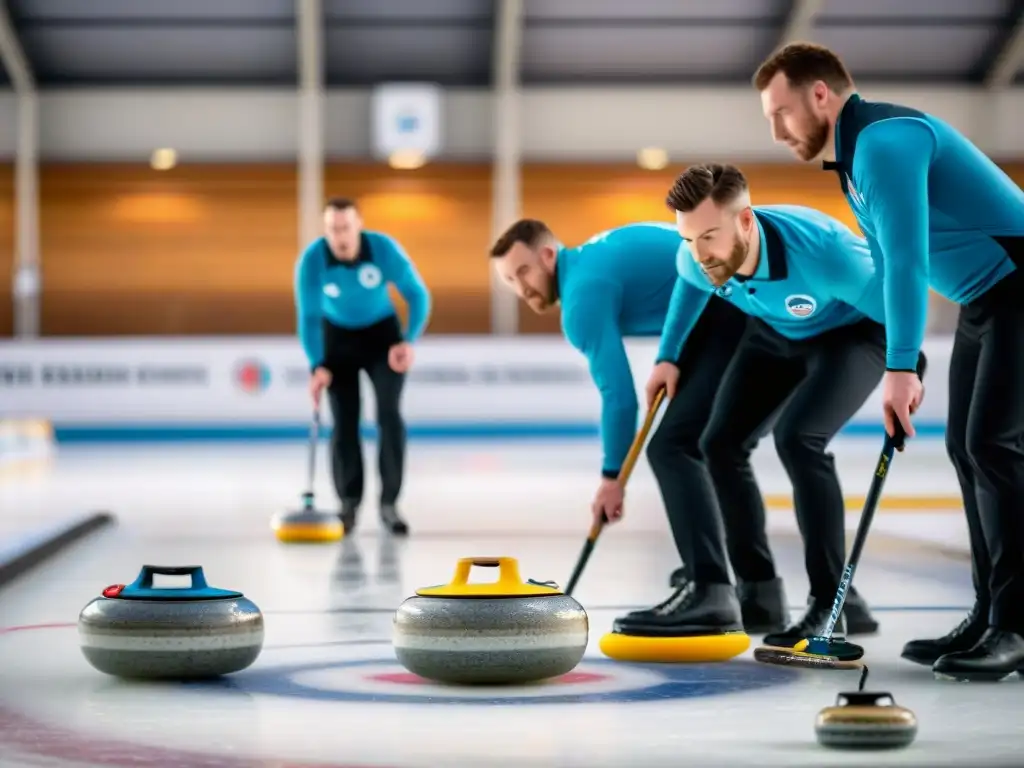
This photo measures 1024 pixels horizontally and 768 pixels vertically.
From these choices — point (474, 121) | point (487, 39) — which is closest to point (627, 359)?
point (487, 39)

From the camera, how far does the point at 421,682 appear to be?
3811 mm

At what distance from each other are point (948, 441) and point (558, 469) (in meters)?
8.72

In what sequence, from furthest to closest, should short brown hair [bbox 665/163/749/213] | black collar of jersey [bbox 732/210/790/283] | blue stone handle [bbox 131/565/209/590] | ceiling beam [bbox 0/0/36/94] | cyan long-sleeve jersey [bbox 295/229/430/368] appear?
ceiling beam [bbox 0/0/36/94] → cyan long-sleeve jersey [bbox 295/229/430/368] → black collar of jersey [bbox 732/210/790/283] → short brown hair [bbox 665/163/749/213] → blue stone handle [bbox 131/565/209/590]

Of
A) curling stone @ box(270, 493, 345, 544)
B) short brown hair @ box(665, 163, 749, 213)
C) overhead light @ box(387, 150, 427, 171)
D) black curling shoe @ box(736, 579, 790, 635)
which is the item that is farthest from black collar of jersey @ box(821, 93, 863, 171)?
overhead light @ box(387, 150, 427, 171)

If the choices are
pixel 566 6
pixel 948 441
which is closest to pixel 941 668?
pixel 948 441

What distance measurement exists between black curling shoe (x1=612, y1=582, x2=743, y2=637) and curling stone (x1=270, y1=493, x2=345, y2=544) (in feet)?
10.7

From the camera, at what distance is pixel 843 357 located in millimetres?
4508

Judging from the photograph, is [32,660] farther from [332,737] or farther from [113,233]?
[113,233]

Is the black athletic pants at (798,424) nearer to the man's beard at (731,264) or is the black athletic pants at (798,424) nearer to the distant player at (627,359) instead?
the distant player at (627,359)

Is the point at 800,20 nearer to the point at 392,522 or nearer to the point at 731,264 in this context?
the point at 392,522

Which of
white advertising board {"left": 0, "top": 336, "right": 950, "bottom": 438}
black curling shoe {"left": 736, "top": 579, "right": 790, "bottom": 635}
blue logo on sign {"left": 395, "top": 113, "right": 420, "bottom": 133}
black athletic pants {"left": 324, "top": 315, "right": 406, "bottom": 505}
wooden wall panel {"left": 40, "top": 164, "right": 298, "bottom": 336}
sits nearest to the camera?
black curling shoe {"left": 736, "top": 579, "right": 790, "bottom": 635}

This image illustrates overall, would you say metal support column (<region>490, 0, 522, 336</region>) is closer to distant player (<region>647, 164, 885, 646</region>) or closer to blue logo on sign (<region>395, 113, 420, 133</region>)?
blue logo on sign (<region>395, 113, 420, 133</region>)

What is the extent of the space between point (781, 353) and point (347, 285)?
11.9 feet

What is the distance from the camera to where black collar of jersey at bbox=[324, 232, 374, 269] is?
311 inches
